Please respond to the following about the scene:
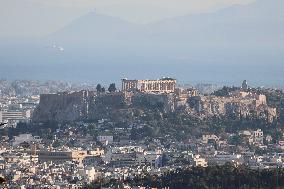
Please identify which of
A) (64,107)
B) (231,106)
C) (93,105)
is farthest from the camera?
(64,107)

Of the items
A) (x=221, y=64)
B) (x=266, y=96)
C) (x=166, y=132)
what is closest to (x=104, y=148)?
(x=166, y=132)

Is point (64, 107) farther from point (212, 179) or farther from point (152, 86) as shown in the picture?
point (212, 179)

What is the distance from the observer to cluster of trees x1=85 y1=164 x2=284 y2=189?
167 ft

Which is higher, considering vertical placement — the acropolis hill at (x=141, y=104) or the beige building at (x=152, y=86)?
the beige building at (x=152, y=86)

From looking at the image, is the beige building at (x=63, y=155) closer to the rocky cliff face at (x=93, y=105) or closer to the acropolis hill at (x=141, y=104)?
the acropolis hill at (x=141, y=104)

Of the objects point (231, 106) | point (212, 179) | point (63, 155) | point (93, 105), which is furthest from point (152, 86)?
point (212, 179)

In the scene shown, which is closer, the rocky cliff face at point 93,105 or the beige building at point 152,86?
the rocky cliff face at point 93,105

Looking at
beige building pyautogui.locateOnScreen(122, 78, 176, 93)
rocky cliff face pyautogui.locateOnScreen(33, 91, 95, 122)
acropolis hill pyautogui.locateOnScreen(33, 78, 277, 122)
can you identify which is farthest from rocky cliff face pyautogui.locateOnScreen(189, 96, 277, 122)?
rocky cliff face pyautogui.locateOnScreen(33, 91, 95, 122)

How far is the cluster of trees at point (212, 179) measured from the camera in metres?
50.9

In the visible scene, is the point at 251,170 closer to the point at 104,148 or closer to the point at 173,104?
the point at 104,148

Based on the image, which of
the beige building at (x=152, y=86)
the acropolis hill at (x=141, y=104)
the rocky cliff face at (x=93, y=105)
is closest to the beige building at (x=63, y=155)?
the acropolis hill at (x=141, y=104)

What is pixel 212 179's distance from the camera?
172 feet

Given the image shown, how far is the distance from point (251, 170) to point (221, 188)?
336 cm

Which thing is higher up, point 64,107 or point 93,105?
point 93,105
